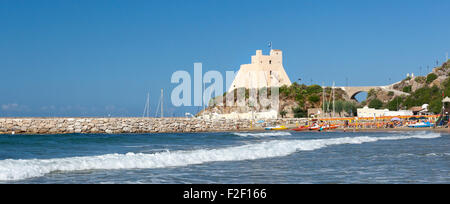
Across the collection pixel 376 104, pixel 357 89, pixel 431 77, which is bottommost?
pixel 376 104

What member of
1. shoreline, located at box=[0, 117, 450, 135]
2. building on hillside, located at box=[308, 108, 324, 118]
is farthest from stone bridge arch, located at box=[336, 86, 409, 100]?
shoreline, located at box=[0, 117, 450, 135]

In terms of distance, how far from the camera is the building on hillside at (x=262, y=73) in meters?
72.1

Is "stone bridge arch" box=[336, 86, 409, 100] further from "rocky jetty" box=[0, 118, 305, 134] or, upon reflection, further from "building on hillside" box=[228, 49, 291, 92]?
"rocky jetty" box=[0, 118, 305, 134]

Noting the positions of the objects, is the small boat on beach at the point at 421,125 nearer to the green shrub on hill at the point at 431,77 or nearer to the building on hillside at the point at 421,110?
the building on hillside at the point at 421,110

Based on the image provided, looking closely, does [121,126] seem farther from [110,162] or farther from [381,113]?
[110,162]

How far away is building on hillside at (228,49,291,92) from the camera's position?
72.1 m

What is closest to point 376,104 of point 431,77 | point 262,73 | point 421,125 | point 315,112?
point 315,112

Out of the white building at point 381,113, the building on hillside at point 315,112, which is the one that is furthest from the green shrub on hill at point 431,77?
the building on hillside at point 315,112

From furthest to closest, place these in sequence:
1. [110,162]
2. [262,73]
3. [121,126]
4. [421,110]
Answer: [262,73] < [421,110] < [121,126] < [110,162]

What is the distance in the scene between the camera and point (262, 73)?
7250 centimetres

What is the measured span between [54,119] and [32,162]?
30.1m

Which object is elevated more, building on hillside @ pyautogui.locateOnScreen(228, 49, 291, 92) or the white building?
building on hillside @ pyautogui.locateOnScreen(228, 49, 291, 92)

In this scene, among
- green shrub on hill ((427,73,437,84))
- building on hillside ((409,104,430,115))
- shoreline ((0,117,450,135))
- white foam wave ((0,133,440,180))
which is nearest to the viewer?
white foam wave ((0,133,440,180))
